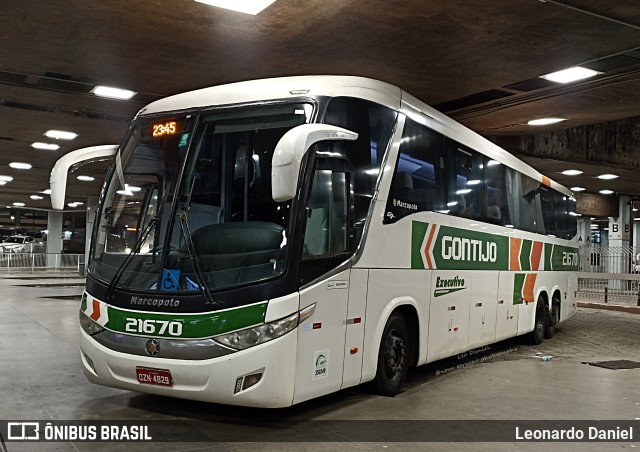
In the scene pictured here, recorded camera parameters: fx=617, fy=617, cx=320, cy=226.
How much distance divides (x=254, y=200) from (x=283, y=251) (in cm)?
69

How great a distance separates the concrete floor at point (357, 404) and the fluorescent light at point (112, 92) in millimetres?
5182

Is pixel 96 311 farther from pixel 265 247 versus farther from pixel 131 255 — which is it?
pixel 265 247

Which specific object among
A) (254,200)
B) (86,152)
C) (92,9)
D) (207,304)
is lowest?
(207,304)

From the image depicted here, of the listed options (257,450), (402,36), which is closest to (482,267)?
(402,36)

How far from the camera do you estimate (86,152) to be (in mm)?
7359

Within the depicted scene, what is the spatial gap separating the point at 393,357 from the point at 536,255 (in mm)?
6617

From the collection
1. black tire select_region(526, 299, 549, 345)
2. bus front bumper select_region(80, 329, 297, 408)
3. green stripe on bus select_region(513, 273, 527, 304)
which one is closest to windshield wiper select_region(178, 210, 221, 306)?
bus front bumper select_region(80, 329, 297, 408)

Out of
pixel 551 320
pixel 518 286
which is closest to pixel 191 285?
pixel 518 286

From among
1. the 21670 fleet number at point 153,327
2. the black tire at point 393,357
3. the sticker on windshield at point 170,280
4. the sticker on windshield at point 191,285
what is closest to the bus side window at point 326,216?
the sticker on windshield at point 191,285

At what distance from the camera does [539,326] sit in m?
13.2

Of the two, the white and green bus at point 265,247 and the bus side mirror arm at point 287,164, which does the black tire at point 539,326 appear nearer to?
the white and green bus at point 265,247

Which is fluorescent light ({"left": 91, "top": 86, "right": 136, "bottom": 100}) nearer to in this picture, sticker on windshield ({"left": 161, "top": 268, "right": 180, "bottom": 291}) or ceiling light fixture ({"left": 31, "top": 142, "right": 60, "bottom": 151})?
ceiling light fixture ({"left": 31, "top": 142, "right": 60, "bottom": 151})

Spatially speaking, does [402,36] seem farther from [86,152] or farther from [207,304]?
[207,304]

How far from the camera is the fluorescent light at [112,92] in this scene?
13.0m
